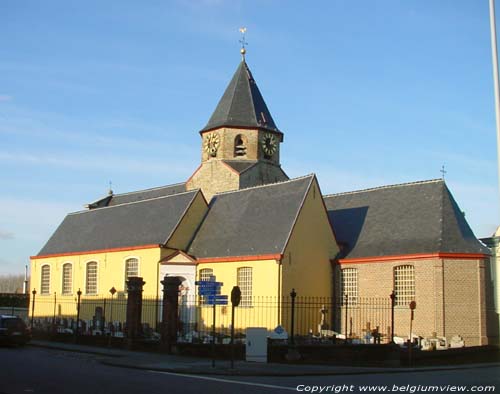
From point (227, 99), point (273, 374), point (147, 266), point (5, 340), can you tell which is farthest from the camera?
point (227, 99)

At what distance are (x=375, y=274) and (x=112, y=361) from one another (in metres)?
15.5

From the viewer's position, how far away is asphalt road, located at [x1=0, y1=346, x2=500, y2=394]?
1460 centimetres

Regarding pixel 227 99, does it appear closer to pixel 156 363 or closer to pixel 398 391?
pixel 156 363

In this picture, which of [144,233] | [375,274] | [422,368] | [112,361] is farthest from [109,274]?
[422,368]

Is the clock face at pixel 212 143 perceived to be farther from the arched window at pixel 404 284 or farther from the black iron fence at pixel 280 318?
the arched window at pixel 404 284

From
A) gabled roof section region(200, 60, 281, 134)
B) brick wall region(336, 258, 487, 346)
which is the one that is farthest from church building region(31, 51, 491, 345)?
gabled roof section region(200, 60, 281, 134)

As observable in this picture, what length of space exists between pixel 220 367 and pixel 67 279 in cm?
2618

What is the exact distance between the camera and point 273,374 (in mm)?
19016

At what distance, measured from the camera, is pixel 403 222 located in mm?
33906

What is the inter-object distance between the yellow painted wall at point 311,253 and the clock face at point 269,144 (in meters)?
13.4

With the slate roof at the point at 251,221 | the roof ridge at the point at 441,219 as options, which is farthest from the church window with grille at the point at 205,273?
the roof ridge at the point at 441,219

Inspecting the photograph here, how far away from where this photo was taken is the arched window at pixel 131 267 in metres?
38.2

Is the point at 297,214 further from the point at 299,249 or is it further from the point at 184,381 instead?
the point at 184,381

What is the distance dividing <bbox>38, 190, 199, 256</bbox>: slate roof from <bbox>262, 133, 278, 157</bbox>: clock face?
962 cm
